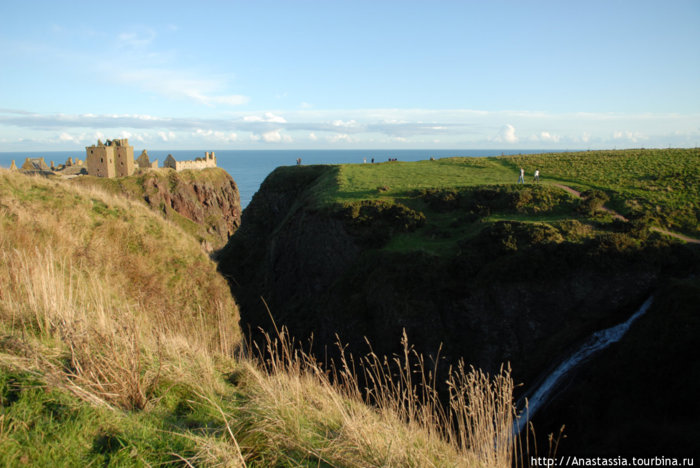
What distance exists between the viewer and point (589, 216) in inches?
1016

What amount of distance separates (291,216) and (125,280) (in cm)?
2621

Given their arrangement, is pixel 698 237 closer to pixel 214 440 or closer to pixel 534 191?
pixel 534 191

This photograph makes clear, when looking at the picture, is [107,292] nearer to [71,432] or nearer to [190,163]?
[71,432]

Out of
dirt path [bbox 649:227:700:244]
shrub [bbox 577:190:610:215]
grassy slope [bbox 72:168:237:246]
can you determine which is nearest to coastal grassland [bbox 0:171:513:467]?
dirt path [bbox 649:227:700:244]

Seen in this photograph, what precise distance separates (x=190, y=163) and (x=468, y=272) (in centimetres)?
9259

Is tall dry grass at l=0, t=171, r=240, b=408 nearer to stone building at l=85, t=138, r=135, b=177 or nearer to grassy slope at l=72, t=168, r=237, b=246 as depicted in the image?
grassy slope at l=72, t=168, r=237, b=246

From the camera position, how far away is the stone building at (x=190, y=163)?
9219 centimetres

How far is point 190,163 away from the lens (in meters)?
97.6

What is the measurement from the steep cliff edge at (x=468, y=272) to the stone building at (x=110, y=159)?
215 ft

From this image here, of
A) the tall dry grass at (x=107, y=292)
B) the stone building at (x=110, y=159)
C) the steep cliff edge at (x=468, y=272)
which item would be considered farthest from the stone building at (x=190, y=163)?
the tall dry grass at (x=107, y=292)

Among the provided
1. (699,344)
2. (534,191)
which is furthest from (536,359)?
(534,191)

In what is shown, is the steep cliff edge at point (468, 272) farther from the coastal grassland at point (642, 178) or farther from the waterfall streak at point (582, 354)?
the coastal grassland at point (642, 178)

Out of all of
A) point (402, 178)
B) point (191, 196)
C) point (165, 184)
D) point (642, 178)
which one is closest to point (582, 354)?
point (402, 178)

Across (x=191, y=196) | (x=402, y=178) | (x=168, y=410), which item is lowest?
(x=168, y=410)
